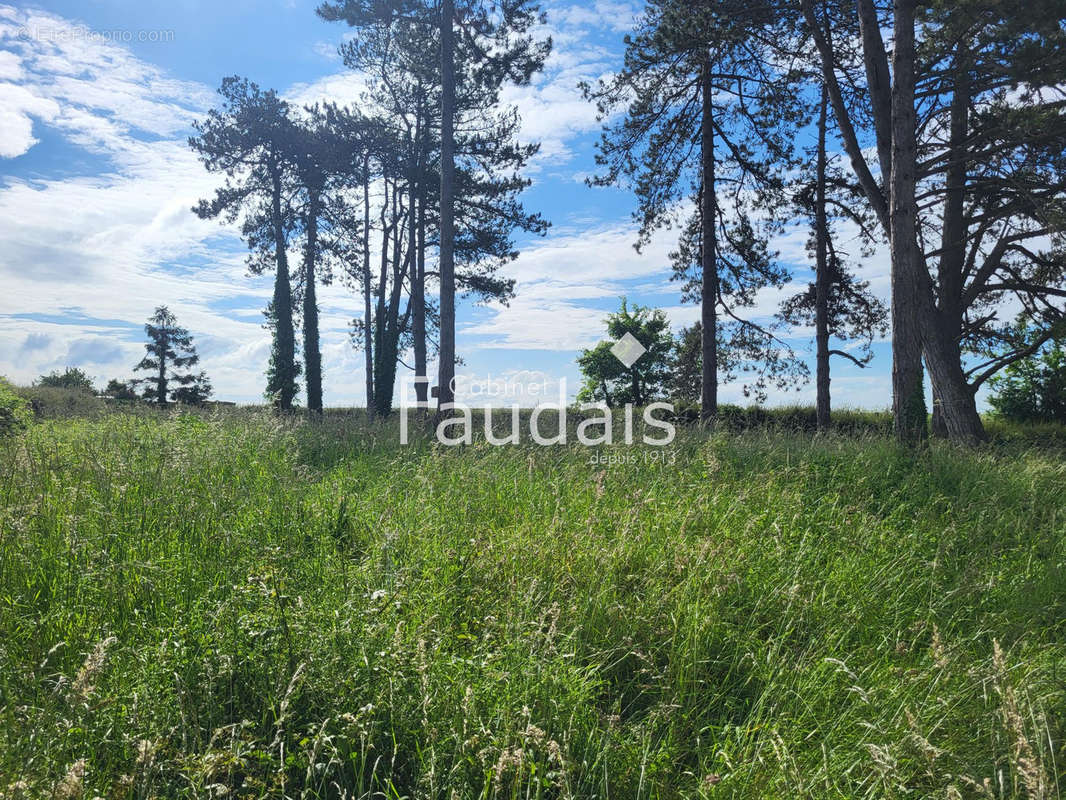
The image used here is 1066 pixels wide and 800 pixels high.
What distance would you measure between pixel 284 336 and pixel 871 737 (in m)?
26.2

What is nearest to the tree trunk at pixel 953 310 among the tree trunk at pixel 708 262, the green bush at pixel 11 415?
the tree trunk at pixel 708 262

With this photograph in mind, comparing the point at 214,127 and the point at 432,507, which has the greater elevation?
the point at 214,127

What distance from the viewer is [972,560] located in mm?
5207

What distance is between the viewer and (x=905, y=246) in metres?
10.0

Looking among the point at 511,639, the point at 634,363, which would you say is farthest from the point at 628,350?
the point at 511,639

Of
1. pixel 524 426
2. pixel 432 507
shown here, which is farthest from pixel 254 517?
pixel 524 426

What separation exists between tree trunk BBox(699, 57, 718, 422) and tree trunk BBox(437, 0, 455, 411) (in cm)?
615

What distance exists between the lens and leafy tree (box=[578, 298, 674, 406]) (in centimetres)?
2998

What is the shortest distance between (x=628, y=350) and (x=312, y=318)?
14.5 meters

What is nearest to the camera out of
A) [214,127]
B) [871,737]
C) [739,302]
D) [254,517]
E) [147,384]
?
[871,737]

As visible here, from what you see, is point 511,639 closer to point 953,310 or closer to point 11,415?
point 11,415

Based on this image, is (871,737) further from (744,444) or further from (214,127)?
(214,127)

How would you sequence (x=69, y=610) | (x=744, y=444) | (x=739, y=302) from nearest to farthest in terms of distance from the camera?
(x=69, y=610)
(x=744, y=444)
(x=739, y=302)

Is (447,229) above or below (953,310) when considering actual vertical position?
above
